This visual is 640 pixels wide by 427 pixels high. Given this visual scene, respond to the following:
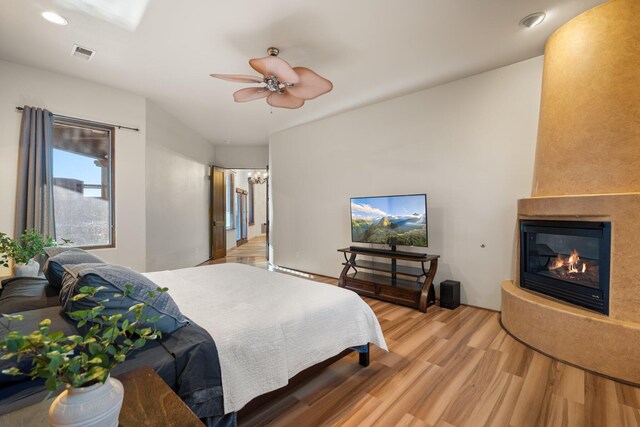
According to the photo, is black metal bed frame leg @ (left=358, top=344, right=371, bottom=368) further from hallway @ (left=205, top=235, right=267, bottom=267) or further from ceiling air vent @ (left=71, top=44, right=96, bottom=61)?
hallway @ (left=205, top=235, right=267, bottom=267)

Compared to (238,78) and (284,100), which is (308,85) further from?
(238,78)

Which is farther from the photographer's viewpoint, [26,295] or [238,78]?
[238,78]

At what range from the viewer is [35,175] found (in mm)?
3234

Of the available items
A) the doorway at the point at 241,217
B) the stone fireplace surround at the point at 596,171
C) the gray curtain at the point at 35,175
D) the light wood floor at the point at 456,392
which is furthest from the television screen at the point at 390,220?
the doorway at the point at 241,217

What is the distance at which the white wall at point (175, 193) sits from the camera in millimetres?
4469

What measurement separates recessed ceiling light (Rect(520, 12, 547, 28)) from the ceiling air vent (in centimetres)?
412

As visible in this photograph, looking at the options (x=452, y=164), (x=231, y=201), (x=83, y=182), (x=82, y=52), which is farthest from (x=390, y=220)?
(x=231, y=201)

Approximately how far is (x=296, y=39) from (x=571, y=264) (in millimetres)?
3199

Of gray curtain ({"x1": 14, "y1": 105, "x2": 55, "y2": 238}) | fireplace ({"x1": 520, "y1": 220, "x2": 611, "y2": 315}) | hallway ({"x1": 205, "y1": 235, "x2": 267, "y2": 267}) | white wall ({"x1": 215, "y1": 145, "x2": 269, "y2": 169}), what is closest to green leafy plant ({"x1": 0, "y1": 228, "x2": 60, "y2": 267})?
gray curtain ({"x1": 14, "y1": 105, "x2": 55, "y2": 238})

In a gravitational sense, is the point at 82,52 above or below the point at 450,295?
above

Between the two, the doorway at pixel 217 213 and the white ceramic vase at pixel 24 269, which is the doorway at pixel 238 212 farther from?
the white ceramic vase at pixel 24 269

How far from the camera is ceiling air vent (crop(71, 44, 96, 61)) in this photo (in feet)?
9.65

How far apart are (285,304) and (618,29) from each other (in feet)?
10.5

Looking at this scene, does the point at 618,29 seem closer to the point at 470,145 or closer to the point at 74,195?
the point at 470,145
